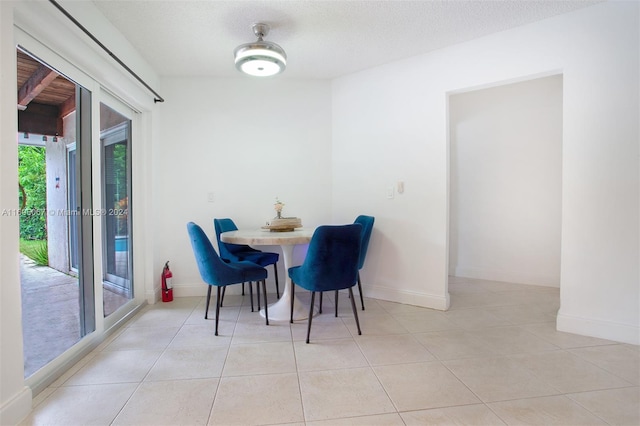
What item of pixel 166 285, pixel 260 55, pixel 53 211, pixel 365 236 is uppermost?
pixel 260 55

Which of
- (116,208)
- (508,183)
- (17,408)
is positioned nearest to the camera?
(17,408)

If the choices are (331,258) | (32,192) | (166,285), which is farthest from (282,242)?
(166,285)

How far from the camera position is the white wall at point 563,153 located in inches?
84.1

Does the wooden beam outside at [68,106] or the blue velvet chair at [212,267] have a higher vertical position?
the wooden beam outside at [68,106]

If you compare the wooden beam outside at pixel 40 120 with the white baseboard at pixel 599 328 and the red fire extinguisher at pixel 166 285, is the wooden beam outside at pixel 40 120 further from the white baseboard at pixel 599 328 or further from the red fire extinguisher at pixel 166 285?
the white baseboard at pixel 599 328

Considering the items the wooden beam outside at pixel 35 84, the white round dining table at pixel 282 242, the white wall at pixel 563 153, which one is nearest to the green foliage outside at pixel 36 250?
the wooden beam outside at pixel 35 84

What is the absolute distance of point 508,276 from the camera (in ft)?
12.5

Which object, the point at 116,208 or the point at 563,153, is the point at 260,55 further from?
the point at 563,153

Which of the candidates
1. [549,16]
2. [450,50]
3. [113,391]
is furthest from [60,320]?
[549,16]

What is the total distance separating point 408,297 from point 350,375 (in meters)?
1.44

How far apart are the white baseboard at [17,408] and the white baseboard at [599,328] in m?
3.31

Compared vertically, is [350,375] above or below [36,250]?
below

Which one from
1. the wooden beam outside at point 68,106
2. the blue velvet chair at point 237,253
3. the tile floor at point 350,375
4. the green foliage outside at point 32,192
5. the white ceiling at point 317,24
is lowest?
the tile floor at point 350,375

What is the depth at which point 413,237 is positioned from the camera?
9.83 feet
